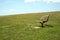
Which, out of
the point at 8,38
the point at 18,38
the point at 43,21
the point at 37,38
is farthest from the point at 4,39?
the point at 43,21

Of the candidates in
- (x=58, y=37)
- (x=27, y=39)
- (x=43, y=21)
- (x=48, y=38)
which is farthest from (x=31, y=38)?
(x=43, y=21)

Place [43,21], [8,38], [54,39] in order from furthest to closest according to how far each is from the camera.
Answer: [43,21] → [8,38] → [54,39]

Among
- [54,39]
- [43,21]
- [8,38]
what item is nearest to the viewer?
[54,39]

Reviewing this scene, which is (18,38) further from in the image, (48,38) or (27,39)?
(48,38)

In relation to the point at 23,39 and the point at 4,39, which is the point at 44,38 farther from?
the point at 4,39

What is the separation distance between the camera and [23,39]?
19000 mm

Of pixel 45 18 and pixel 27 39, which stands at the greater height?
pixel 45 18

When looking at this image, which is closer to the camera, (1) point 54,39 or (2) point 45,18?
(1) point 54,39

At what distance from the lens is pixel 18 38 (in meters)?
19.5

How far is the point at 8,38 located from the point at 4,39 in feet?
2.05

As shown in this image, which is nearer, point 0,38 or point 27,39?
point 27,39

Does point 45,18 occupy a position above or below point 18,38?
above

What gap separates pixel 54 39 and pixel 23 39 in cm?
423

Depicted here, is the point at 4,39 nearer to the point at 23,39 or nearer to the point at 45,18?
the point at 23,39
